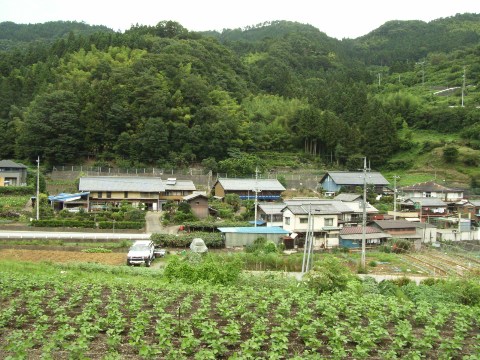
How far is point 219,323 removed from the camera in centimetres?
1108

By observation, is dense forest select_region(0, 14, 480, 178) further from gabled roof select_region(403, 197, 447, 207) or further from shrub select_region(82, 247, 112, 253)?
shrub select_region(82, 247, 112, 253)

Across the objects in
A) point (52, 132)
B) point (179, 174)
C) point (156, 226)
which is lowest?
point (156, 226)

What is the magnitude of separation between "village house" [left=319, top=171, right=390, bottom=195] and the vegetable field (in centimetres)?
2293

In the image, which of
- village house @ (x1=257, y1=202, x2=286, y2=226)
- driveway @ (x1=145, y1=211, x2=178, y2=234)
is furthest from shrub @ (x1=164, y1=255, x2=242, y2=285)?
village house @ (x1=257, y1=202, x2=286, y2=226)

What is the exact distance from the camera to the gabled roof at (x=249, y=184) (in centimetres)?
3481

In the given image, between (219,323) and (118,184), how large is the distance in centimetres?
2253

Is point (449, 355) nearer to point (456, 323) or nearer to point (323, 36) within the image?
point (456, 323)

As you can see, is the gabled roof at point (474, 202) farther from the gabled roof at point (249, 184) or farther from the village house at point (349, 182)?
the gabled roof at point (249, 184)

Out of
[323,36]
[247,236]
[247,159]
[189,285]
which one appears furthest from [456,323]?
[323,36]

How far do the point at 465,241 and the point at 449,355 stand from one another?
21174 millimetres

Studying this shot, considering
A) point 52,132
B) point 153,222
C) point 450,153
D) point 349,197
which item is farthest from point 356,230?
point 52,132

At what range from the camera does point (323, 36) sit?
104 meters

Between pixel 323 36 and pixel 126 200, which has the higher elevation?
pixel 323 36

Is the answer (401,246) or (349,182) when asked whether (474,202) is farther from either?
(401,246)
